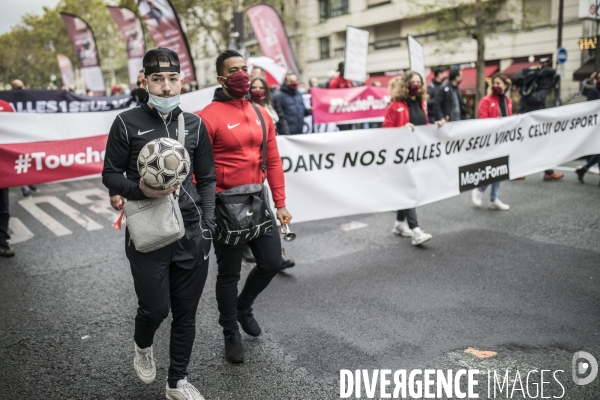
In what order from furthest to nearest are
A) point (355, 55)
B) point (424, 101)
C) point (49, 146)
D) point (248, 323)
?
point (355, 55)
point (424, 101)
point (49, 146)
point (248, 323)

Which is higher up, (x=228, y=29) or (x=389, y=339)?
(x=228, y=29)

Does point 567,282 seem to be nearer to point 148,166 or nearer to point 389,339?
point 389,339

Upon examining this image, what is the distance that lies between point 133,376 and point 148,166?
5.14 feet

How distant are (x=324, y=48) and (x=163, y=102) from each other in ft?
130

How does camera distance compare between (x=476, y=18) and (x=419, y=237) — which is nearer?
(x=419, y=237)

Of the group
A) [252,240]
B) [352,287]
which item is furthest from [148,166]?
[352,287]

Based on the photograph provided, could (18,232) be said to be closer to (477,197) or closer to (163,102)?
(163,102)

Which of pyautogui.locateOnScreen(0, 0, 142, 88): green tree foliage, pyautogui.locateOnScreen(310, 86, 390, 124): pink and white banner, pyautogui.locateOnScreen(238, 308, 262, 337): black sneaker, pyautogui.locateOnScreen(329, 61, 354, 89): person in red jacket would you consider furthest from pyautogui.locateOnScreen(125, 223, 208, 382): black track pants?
pyautogui.locateOnScreen(0, 0, 142, 88): green tree foliage

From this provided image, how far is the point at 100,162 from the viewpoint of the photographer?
251 inches

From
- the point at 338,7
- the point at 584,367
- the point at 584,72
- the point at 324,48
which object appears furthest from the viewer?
the point at 324,48

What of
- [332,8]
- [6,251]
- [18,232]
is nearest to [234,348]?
[6,251]

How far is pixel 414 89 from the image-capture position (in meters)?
6.10

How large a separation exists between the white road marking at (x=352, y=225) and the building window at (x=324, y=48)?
3460 centimetres

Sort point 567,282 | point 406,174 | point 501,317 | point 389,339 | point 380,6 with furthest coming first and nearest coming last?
point 380,6 < point 406,174 < point 567,282 < point 501,317 < point 389,339
